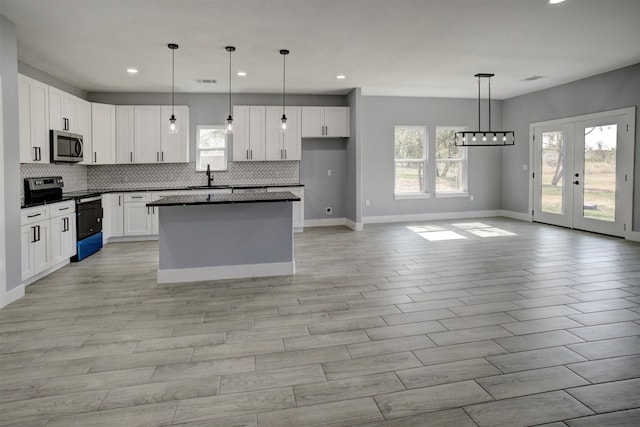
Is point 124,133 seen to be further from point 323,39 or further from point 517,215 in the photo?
point 517,215

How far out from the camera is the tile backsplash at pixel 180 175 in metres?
7.69

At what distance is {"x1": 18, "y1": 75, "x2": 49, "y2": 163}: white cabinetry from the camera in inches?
187

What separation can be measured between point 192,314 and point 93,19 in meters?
3.08

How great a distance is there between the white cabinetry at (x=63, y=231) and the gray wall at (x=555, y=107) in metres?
8.32

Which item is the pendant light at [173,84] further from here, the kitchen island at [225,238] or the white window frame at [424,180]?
the white window frame at [424,180]

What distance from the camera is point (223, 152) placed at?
8125 millimetres

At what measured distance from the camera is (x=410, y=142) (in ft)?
29.8

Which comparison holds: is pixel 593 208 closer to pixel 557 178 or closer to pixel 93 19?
pixel 557 178

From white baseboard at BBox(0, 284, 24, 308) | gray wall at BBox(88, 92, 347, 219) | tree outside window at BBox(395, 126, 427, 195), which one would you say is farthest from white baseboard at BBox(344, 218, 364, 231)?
white baseboard at BBox(0, 284, 24, 308)

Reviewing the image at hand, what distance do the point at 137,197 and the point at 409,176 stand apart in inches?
217

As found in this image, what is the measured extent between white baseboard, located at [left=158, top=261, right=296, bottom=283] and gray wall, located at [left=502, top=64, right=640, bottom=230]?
5.72m

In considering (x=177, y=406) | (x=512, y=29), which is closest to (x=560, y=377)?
(x=177, y=406)

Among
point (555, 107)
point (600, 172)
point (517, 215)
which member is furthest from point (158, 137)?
point (600, 172)

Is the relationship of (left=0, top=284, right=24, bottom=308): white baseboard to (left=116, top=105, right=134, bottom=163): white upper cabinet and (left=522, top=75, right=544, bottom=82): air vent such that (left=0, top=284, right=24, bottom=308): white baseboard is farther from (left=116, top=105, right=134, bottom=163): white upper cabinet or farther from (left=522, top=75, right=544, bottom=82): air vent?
(left=522, top=75, right=544, bottom=82): air vent
